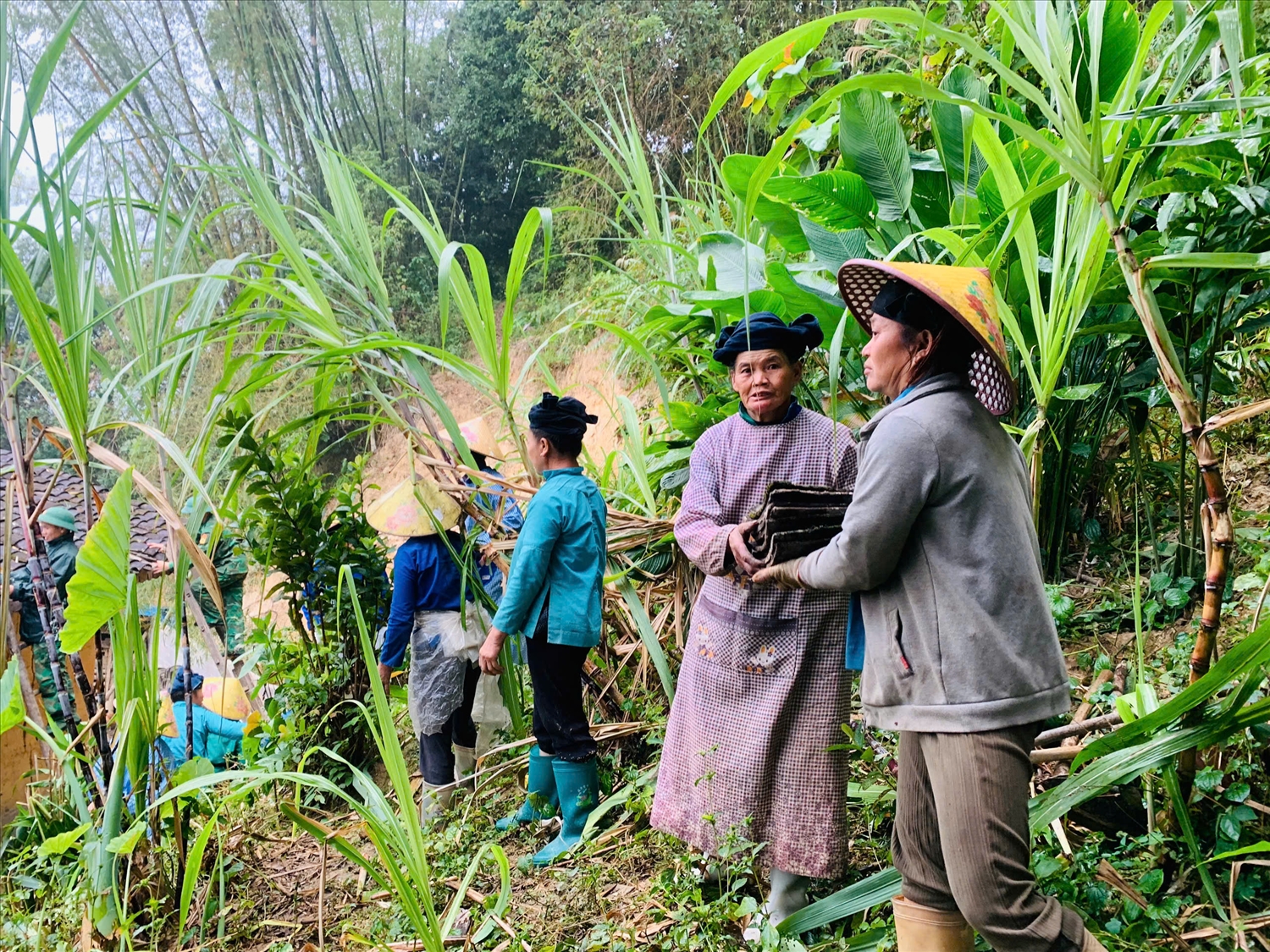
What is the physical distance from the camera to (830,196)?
209cm

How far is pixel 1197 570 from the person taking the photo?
2.14m

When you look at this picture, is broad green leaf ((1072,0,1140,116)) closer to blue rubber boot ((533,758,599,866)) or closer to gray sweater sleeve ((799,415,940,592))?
gray sweater sleeve ((799,415,940,592))

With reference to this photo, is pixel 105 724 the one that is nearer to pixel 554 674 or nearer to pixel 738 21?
pixel 554 674

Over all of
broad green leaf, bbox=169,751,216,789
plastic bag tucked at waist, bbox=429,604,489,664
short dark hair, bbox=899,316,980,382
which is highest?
short dark hair, bbox=899,316,980,382

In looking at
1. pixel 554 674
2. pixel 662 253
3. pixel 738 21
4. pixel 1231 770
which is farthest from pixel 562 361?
pixel 1231 770

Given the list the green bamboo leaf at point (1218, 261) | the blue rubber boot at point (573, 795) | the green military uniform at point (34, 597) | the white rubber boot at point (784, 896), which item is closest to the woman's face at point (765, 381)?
the green bamboo leaf at point (1218, 261)

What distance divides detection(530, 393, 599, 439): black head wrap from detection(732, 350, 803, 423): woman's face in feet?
1.75

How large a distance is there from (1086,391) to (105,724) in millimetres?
2293

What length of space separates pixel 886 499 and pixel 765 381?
56 cm

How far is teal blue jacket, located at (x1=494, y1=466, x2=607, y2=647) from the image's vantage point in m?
2.21

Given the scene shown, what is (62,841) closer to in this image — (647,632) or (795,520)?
(647,632)

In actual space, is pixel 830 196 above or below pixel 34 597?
above

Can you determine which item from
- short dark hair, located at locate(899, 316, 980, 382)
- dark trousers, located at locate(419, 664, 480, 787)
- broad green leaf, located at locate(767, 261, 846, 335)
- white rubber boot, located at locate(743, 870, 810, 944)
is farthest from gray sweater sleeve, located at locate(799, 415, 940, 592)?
dark trousers, located at locate(419, 664, 480, 787)

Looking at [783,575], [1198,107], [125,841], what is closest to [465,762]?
[125,841]
